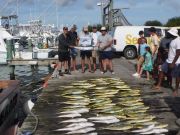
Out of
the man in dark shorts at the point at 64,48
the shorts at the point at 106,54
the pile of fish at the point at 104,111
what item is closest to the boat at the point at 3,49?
the man in dark shorts at the point at 64,48

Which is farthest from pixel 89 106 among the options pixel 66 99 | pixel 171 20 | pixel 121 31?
pixel 171 20

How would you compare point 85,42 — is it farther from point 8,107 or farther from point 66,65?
point 8,107

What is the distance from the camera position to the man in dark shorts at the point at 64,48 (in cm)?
1475

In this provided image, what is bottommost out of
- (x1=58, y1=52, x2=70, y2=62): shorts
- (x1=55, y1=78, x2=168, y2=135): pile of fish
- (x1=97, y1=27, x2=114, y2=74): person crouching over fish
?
(x1=55, y1=78, x2=168, y2=135): pile of fish

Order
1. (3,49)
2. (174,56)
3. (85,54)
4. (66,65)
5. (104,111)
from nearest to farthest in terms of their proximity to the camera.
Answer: (104,111) → (174,56) → (66,65) → (85,54) → (3,49)

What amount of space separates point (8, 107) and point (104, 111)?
6.29 ft

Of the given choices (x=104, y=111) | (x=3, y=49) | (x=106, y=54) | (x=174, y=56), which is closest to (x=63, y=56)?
(x=106, y=54)

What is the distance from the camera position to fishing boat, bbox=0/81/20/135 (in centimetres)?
815

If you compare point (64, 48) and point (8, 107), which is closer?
point (8, 107)

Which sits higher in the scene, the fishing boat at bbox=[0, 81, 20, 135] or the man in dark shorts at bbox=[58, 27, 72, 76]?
the man in dark shorts at bbox=[58, 27, 72, 76]

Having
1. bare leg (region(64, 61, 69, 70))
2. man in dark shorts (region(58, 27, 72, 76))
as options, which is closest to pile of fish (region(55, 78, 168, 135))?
man in dark shorts (region(58, 27, 72, 76))

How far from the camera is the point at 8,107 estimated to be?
8.98 meters

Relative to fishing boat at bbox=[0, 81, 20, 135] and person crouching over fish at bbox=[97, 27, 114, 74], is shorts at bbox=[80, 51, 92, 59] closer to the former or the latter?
person crouching over fish at bbox=[97, 27, 114, 74]

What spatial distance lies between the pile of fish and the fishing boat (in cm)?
100
